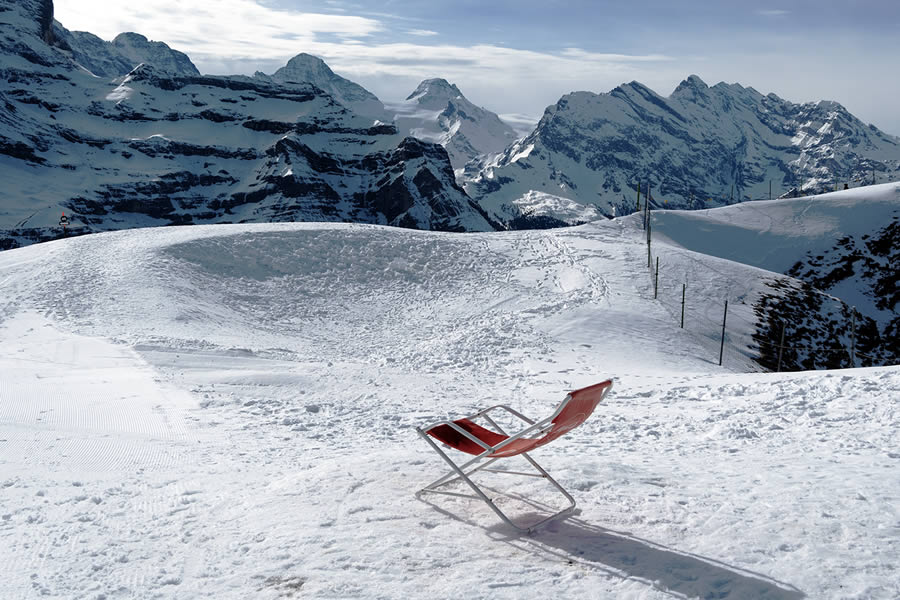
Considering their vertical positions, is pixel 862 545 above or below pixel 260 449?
above

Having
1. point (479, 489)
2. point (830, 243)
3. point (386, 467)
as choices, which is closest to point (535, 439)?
point (479, 489)

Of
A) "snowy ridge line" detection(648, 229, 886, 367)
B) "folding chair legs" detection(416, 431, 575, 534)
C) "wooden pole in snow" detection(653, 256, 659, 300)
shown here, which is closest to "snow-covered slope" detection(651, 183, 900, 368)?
"snowy ridge line" detection(648, 229, 886, 367)

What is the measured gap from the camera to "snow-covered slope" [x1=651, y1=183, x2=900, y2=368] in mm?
55250

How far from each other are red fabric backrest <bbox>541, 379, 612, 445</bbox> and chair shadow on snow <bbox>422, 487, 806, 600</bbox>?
1022 millimetres

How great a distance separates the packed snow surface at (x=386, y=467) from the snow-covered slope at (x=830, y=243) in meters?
36.2

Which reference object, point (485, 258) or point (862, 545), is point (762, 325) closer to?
point (485, 258)

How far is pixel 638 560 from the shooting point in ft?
22.0

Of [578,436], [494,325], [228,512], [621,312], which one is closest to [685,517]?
[578,436]

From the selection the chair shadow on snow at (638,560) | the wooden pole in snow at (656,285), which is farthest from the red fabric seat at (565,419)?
the wooden pole in snow at (656,285)

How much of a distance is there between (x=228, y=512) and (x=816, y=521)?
21.5 ft

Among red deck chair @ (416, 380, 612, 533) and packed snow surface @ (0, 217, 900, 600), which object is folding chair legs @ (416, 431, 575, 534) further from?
packed snow surface @ (0, 217, 900, 600)

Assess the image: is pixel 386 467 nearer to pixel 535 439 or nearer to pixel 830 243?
pixel 535 439

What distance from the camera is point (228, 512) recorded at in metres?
8.02

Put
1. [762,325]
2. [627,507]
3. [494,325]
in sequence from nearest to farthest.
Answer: [627,507] < [494,325] < [762,325]
